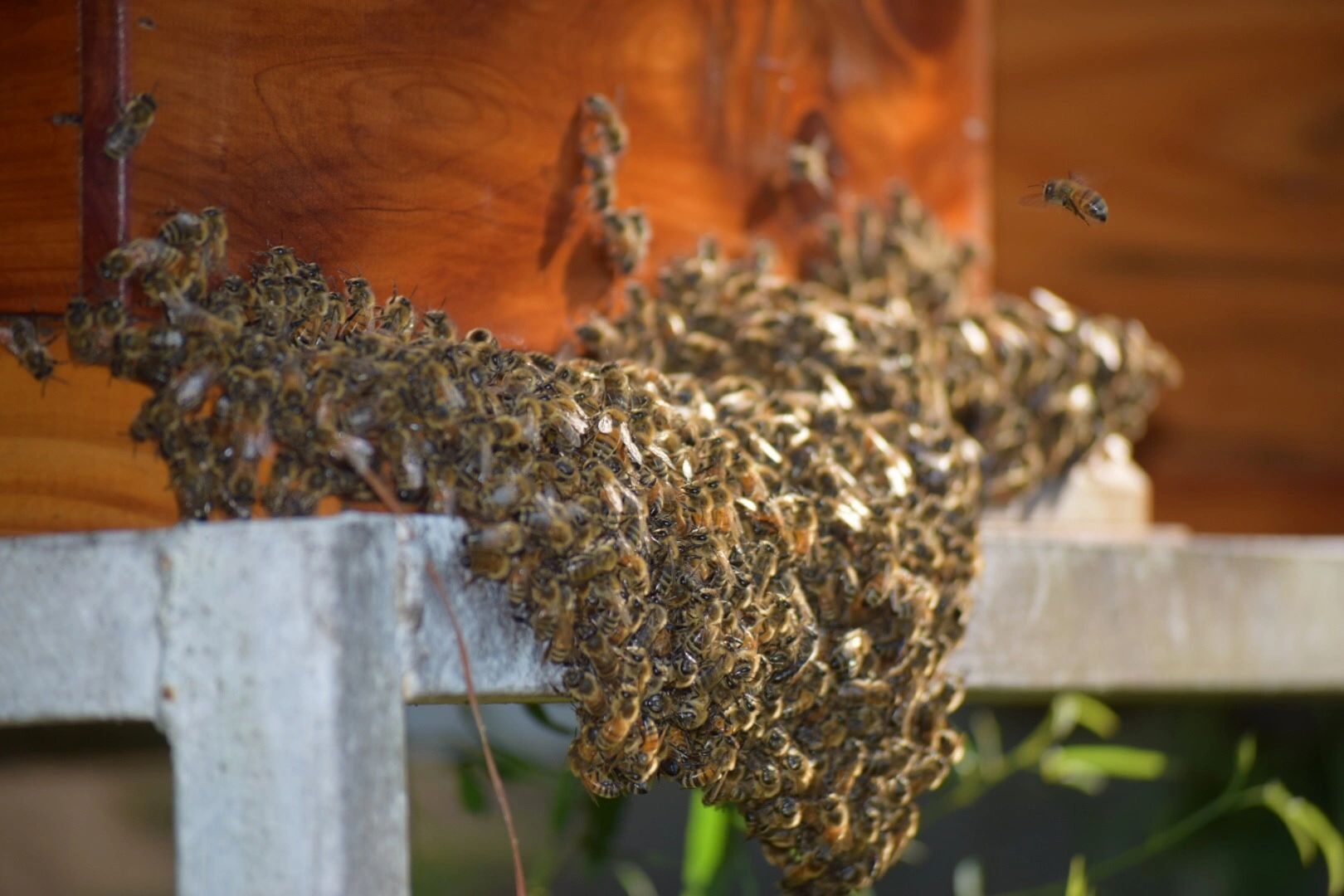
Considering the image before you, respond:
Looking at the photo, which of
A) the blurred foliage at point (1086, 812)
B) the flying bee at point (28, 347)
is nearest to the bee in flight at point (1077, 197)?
the blurred foliage at point (1086, 812)

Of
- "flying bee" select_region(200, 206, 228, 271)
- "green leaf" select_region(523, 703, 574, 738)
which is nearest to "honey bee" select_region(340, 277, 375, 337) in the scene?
"flying bee" select_region(200, 206, 228, 271)

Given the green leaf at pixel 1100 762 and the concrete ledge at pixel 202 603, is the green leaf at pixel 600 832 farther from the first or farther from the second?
the concrete ledge at pixel 202 603

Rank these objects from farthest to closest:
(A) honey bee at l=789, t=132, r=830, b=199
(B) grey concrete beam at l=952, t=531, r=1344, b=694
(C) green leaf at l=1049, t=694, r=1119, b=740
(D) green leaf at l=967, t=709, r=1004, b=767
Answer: (D) green leaf at l=967, t=709, r=1004, b=767
(C) green leaf at l=1049, t=694, r=1119, b=740
(A) honey bee at l=789, t=132, r=830, b=199
(B) grey concrete beam at l=952, t=531, r=1344, b=694

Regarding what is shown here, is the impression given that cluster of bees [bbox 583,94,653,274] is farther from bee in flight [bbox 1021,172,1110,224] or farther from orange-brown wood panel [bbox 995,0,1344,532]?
orange-brown wood panel [bbox 995,0,1344,532]

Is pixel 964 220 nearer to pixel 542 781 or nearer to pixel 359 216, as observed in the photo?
pixel 542 781

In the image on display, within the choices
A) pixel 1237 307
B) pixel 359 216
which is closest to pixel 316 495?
pixel 359 216

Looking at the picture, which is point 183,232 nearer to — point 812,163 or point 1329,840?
point 812,163

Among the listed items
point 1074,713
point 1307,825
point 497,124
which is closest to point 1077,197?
point 497,124
